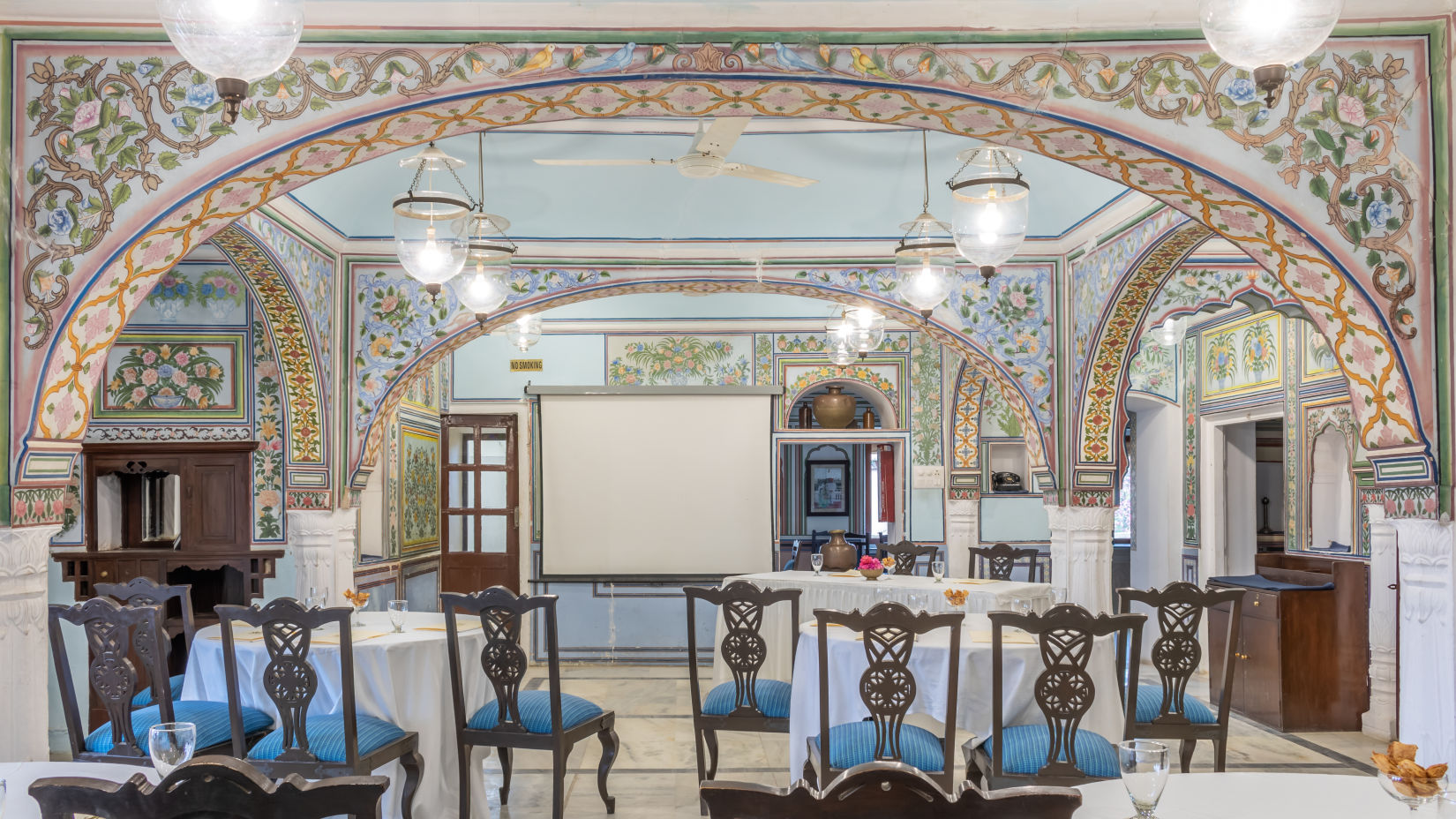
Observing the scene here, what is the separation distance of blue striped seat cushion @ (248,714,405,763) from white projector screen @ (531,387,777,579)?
5708mm

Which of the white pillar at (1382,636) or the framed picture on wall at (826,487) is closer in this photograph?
the white pillar at (1382,636)

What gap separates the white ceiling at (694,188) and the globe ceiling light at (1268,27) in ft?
14.2

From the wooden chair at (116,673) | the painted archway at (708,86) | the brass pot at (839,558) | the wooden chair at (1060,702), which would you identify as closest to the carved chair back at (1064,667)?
the wooden chair at (1060,702)

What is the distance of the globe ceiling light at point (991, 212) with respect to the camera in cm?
420

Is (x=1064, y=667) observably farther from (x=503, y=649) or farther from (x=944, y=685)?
(x=503, y=649)

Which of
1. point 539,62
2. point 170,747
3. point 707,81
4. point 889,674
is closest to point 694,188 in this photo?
point 707,81

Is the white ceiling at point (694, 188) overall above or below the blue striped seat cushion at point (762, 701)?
above

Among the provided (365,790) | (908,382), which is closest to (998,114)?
(365,790)

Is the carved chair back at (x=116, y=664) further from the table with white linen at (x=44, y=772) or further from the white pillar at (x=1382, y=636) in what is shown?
the white pillar at (x=1382, y=636)

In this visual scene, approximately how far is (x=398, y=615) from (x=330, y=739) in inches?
47.1

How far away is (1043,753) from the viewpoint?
13.2ft

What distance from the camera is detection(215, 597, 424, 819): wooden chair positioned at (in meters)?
4.14

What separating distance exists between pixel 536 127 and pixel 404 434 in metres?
4.06

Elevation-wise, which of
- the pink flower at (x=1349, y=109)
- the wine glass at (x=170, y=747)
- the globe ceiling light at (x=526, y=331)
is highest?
the pink flower at (x=1349, y=109)
